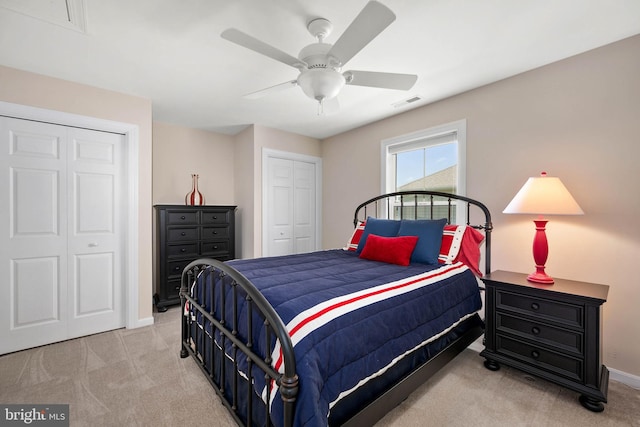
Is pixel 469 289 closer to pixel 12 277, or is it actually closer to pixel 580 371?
pixel 580 371

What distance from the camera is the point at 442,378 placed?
81.7 inches

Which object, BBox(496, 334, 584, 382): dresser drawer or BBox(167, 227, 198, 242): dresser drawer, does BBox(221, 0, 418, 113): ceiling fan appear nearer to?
BBox(496, 334, 584, 382): dresser drawer

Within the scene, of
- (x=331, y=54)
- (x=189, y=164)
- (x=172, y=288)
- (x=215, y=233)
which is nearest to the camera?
(x=331, y=54)

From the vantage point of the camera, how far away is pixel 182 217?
3.61 metres

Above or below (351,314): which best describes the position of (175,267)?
below

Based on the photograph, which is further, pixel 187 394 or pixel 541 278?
pixel 541 278

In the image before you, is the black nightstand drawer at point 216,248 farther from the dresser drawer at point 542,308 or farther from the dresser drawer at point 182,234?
the dresser drawer at point 542,308

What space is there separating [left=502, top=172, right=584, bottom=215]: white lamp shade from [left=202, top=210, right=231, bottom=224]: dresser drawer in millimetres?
3318

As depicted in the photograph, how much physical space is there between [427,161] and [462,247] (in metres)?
1.29

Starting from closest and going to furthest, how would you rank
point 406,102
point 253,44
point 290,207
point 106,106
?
point 253,44, point 106,106, point 406,102, point 290,207

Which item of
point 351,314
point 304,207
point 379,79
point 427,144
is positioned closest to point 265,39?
point 379,79

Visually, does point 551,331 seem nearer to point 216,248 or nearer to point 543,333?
point 543,333

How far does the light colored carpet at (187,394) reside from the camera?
166 cm

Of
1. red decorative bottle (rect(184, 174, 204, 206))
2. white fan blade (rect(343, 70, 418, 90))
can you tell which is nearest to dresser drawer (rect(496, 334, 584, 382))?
white fan blade (rect(343, 70, 418, 90))
